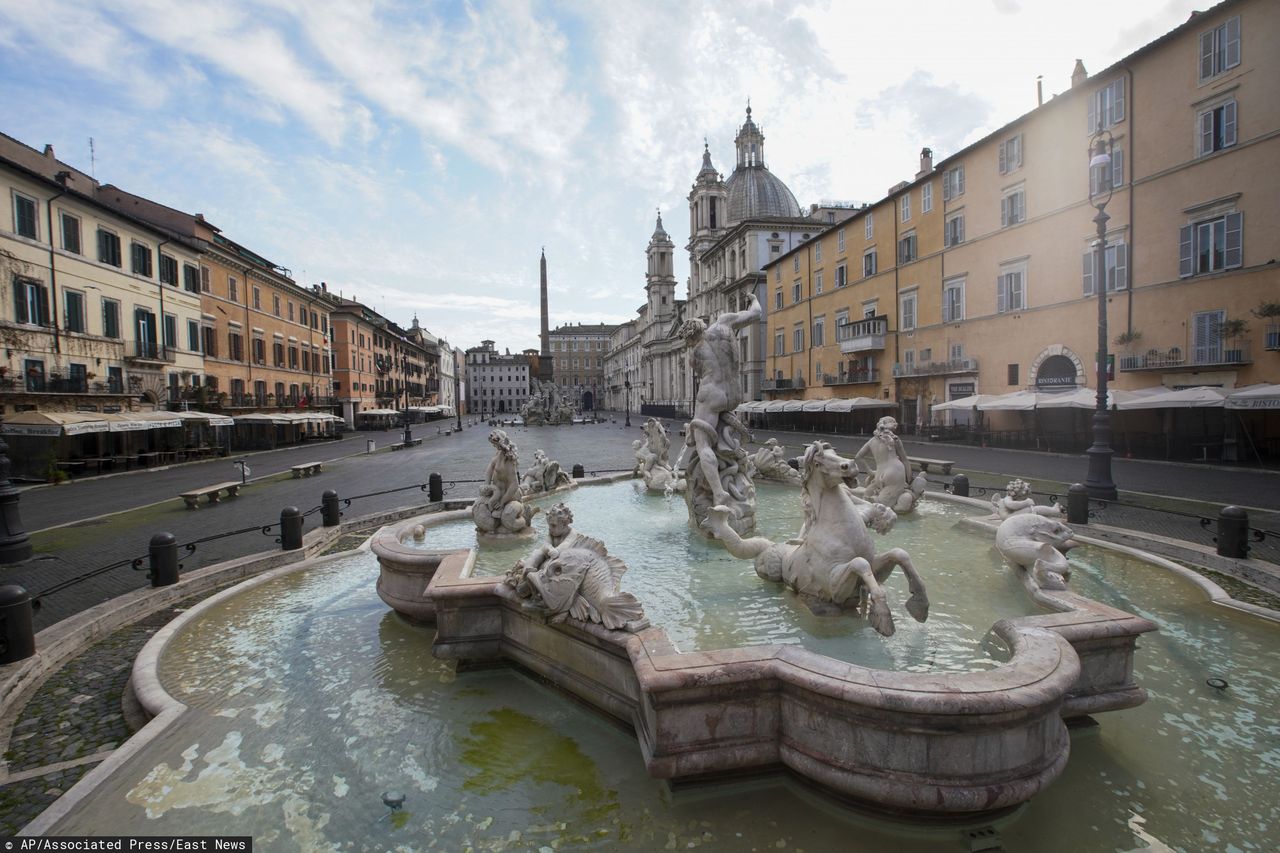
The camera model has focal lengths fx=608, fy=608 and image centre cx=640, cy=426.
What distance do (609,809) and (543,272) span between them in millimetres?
68571

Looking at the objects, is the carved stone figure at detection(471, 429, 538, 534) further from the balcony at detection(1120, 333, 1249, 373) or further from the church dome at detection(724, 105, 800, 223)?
the church dome at detection(724, 105, 800, 223)

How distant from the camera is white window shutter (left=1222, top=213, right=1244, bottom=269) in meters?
19.8

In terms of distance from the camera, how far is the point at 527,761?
12.4 ft

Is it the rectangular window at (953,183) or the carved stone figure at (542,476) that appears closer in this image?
the carved stone figure at (542,476)

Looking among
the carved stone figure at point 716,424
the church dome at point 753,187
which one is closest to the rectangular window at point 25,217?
the carved stone figure at point 716,424

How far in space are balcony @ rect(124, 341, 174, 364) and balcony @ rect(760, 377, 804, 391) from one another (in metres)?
39.8

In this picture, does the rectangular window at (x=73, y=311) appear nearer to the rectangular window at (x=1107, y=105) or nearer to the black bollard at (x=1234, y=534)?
the black bollard at (x=1234, y=534)

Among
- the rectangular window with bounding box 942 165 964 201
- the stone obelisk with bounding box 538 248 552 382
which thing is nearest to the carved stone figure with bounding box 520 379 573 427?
the stone obelisk with bounding box 538 248 552 382

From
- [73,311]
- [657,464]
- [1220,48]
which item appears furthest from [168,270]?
[1220,48]

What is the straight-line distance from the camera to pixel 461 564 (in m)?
5.53

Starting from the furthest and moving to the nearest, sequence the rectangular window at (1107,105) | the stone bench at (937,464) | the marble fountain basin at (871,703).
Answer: the rectangular window at (1107,105)
the stone bench at (937,464)
the marble fountain basin at (871,703)

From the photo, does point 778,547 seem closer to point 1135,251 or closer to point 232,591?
point 232,591

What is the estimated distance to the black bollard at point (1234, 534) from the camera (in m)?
6.93

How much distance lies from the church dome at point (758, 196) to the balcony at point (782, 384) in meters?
24.2
